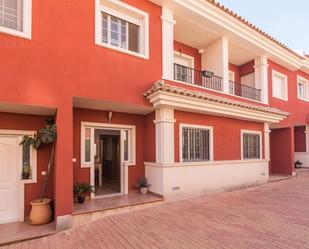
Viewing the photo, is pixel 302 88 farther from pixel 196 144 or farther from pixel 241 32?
pixel 196 144

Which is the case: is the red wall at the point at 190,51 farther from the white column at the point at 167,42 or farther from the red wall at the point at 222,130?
the red wall at the point at 222,130

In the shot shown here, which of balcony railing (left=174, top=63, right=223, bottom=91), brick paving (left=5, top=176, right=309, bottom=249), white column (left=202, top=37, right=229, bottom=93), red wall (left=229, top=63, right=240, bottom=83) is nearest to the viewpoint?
brick paving (left=5, top=176, right=309, bottom=249)

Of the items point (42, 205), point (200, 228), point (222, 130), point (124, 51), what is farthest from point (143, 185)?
point (124, 51)

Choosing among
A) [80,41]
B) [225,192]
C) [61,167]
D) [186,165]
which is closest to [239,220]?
[186,165]

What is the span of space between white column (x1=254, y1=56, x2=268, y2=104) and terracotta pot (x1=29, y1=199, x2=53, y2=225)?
11568mm

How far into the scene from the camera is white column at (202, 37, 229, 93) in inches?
411

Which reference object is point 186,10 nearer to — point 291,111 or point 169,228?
point 169,228

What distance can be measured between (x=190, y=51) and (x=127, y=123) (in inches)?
219

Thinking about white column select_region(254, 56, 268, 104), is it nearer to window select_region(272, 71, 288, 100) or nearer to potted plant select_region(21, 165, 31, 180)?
window select_region(272, 71, 288, 100)

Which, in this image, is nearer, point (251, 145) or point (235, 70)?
point (251, 145)

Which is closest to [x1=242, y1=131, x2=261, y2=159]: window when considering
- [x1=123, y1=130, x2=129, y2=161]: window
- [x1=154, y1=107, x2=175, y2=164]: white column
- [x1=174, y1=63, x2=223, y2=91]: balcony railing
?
[x1=174, y1=63, x2=223, y2=91]: balcony railing

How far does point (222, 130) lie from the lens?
10.2 meters

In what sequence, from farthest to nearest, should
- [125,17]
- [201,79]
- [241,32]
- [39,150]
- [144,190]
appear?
[201,79] < [241,32] < [144,190] < [125,17] < [39,150]

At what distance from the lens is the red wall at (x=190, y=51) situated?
11295 millimetres
